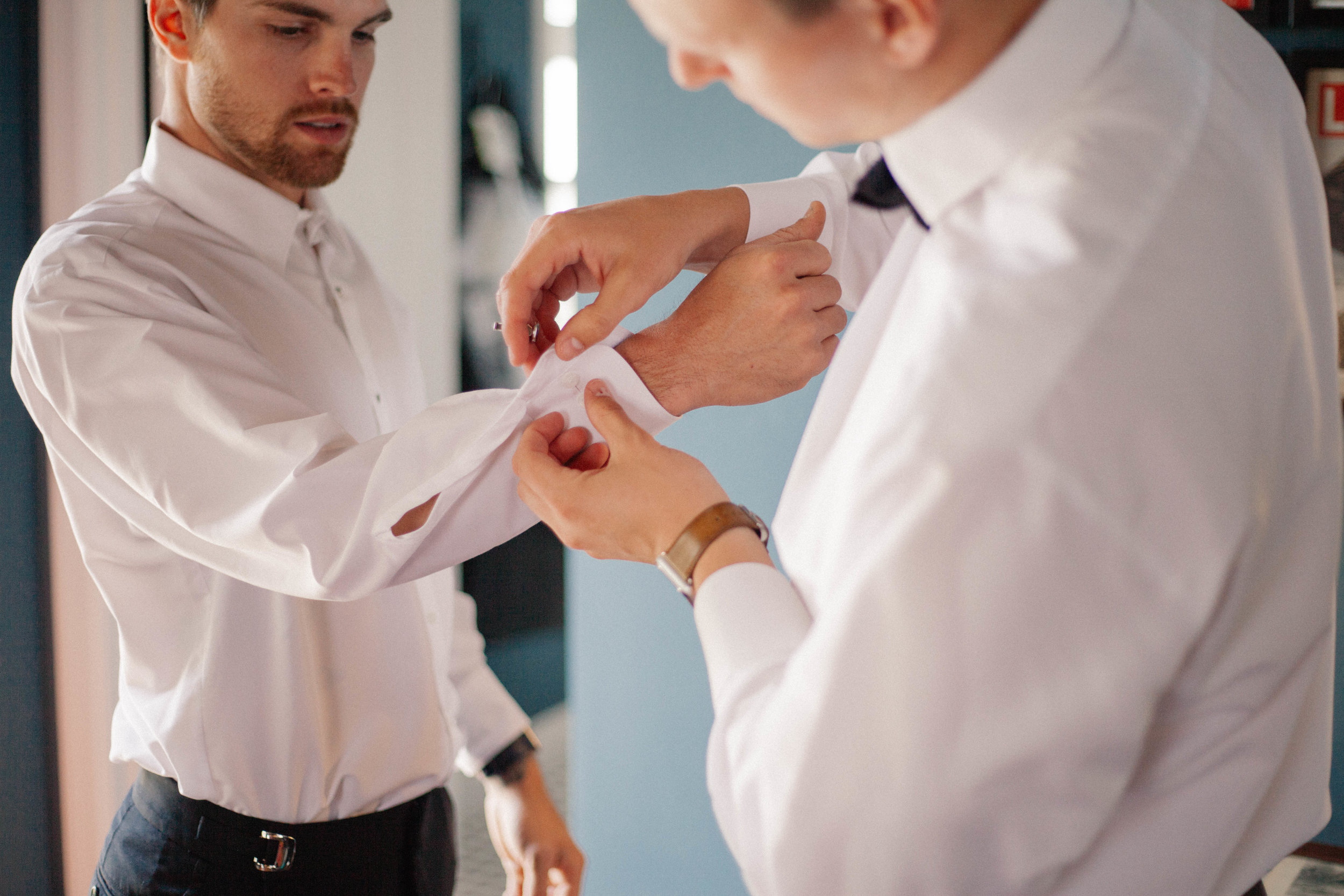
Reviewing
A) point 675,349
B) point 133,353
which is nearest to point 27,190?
point 133,353

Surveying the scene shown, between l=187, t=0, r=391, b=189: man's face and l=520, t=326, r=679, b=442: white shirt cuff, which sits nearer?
l=520, t=326, r=679, b=442: white shirt cuff

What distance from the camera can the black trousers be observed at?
124 cm

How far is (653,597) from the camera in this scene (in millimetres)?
1753

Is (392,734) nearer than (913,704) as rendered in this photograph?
No

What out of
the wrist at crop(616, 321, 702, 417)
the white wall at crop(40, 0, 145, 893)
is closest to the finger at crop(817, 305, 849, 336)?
the wrist at crop(616, 321, 702, 417)

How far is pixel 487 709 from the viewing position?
1.55 metres

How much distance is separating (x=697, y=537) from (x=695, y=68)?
12.9 inches

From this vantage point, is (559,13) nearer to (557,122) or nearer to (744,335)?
(557,122)

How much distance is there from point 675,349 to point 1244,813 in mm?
610

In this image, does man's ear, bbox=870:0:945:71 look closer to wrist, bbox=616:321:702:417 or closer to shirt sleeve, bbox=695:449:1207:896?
shirt sleeve, bbox=695:449:1207:896

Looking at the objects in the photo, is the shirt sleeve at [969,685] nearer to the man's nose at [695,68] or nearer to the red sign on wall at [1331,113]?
the man's nose at [695,68]

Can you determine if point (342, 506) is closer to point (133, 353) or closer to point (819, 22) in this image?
point (133, 353)

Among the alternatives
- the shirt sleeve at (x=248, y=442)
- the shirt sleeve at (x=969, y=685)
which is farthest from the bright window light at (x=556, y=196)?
the shirt sleeve at (x=969, y=685)

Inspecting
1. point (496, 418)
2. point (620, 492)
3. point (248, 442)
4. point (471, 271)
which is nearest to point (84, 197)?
point (471, 271)
